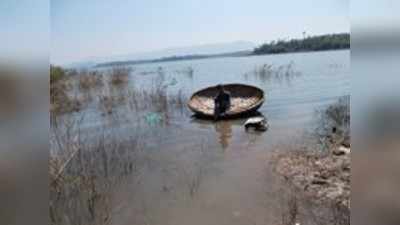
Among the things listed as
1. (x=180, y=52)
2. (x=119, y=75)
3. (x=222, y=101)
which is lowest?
(x=222, y=101)

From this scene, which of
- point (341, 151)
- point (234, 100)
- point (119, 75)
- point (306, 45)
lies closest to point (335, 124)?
point (341, 151)

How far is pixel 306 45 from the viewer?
1661 mm

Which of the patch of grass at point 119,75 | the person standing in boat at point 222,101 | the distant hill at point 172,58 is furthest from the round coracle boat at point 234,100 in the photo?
the patch of grass at point 119,75

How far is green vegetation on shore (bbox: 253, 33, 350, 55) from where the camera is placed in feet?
4.84

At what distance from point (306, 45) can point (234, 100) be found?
0.45 metres

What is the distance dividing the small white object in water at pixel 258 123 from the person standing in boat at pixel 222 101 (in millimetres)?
159

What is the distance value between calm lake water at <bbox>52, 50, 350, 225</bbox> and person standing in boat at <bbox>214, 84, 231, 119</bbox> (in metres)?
0.05

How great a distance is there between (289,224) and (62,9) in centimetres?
146

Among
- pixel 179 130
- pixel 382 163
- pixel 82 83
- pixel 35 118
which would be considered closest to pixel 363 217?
pixel 382 163

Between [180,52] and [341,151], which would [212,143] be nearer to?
[180,52]

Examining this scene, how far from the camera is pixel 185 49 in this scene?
1836mm

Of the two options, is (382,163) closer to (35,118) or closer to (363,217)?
(363,217)

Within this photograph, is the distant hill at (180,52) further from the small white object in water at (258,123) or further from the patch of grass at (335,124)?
the patch of grass at (335,124)

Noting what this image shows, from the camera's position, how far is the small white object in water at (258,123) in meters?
1.81
